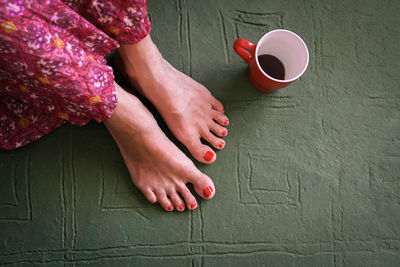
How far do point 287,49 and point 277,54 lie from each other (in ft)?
0.14

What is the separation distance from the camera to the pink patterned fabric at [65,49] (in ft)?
1.63

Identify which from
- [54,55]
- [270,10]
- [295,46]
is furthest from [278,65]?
[54,55]

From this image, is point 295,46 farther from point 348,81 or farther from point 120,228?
point 120,228

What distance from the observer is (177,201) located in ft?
3.16

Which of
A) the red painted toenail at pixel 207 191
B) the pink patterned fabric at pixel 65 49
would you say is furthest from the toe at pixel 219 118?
the pink patterned fabric at pixel 65 49

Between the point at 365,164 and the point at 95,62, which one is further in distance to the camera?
the point at 365,164

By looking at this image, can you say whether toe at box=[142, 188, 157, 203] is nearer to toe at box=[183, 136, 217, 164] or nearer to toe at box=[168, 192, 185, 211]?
toe at box=[168, 192, 185, 211]

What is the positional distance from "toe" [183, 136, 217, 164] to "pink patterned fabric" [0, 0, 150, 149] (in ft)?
1.02

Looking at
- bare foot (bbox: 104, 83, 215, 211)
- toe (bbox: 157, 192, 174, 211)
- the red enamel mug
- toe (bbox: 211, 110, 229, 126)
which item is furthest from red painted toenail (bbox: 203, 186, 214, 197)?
the red enamel mug

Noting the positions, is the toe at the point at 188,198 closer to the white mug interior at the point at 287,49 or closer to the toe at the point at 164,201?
the toe at the point at 164,201

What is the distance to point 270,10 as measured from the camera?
110cm

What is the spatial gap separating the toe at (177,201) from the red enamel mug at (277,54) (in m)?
0.46

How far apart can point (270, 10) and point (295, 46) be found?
0.26m

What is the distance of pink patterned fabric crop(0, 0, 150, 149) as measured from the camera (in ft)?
1.63
